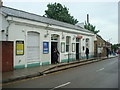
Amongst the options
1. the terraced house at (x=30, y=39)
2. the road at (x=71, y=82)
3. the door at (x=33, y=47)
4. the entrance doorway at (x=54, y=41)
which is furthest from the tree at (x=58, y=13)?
the road at (x=71, y=82)

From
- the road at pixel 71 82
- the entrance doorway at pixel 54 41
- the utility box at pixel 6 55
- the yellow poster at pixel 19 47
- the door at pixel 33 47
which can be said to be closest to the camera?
the road at pixel 71 82

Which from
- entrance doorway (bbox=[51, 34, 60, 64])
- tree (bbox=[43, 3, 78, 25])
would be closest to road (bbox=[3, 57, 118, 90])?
entrance doorway (bbox=[51, 34, 60, 64])

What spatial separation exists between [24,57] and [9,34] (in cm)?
242

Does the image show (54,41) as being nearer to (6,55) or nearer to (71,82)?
(6,55)

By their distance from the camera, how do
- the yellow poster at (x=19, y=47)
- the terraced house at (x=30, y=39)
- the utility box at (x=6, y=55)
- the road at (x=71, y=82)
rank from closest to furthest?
1. the road at (x=71, y=82)
2. the utility box at (x=6, y=55)
3. the terraced house at (x=30, y=39)
4. the yellow poster at (x=19, y=47)

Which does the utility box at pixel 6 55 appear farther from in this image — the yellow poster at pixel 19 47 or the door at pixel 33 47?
the door at pixel 33 47

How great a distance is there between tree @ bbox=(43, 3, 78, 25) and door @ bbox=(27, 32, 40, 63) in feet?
87.8

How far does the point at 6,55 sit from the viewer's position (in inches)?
374

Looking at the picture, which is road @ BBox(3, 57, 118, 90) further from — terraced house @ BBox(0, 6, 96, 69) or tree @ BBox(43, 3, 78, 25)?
tree @ BBox(43, 3, 78, 25)

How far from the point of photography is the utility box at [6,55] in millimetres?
9305

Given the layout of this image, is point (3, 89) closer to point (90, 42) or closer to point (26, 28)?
point (26, 28)

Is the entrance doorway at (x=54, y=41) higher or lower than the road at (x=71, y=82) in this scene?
higher

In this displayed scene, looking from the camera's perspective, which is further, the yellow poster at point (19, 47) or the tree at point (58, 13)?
the tree at point (58, 13)

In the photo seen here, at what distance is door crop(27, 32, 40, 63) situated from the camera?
11896 millimetres
